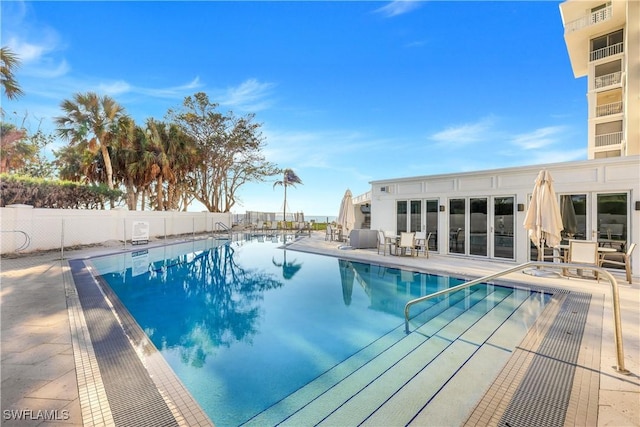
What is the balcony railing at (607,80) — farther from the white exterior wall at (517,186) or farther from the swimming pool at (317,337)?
the swimming pool at (317,337)

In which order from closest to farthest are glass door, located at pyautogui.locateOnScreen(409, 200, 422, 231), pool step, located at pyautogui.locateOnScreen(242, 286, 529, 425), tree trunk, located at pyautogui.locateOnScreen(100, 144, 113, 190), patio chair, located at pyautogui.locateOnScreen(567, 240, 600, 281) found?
1. pool step, located at pyautogui.locateOnScreen(242, 286, 529, 425)
2. patio chair, located at pyautogui.locateOnScreen(567, 240, 600, 281)
3. glass door, located at pyautogui.locateOnScreen(409, 200, 422, 231)
4. tree trunk, located at pyautogui.locateOnScreen(100, 144, 113, 190)

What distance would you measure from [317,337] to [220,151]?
829 inches

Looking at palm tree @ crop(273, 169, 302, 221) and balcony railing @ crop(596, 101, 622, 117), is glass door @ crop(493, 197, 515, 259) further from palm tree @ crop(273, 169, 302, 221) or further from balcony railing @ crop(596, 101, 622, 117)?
palm tree @ crop(273, 169, 302, 221)

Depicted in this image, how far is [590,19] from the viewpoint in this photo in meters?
18.1

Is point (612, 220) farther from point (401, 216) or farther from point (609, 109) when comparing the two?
point (609, 109)

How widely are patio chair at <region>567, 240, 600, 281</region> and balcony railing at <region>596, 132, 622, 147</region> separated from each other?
17.7 metres

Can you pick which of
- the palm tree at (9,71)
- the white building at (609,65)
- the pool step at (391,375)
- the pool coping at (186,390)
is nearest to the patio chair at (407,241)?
the pool step at (391,375)

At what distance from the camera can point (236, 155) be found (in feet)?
77.4

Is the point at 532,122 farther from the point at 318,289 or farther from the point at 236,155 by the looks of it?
the point at 236,155

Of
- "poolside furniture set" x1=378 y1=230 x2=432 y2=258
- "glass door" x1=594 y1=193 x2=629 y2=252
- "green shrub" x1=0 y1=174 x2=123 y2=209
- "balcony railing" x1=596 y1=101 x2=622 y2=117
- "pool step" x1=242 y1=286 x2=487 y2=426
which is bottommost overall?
"pool step" x1=242 y1=286 x2=487 y2=426

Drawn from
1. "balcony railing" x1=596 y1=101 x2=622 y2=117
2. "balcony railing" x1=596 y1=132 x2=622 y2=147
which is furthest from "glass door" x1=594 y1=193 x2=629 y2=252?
"balcony railing" x1=596 y1=101 x2=622 y2=117

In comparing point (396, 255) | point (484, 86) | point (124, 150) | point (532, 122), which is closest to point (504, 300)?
point (396, 255)

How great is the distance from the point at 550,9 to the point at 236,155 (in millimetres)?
22814

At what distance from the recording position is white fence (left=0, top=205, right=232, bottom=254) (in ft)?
28.4
